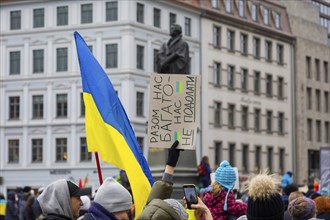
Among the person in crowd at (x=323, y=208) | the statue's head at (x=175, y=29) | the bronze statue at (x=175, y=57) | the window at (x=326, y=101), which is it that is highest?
the window at (x=326, y=101)

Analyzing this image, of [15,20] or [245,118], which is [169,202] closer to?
[15,20]

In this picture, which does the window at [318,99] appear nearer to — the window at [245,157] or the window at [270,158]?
the window at [270,158]

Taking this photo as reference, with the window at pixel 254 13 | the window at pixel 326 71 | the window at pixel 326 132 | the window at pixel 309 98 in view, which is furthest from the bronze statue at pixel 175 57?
the window at pixel 326 71

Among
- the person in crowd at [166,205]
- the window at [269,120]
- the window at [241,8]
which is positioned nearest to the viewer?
the person in crowd at [166,205]

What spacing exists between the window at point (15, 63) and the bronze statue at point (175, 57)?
39.1 meters

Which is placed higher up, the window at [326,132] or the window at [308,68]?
the window at [308,68]

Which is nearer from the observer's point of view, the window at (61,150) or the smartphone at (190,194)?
the smartphone at (190,194)

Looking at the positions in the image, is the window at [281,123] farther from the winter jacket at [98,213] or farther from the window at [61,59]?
the winter jacket at [98,213]

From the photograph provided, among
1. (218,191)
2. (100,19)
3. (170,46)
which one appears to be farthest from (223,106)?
(218,191)

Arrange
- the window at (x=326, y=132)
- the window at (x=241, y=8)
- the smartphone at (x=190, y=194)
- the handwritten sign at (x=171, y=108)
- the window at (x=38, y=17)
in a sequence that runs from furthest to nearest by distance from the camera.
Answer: the window at (x=326, y=132), the window at (x=241, y=8), the window at (x=38, y=17), the handwritten sign at (x=171, y=108), the smartphone at (x=190, y=194)

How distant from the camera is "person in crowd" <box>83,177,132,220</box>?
5453 millimetres

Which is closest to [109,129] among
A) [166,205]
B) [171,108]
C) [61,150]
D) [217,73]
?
[171,108]

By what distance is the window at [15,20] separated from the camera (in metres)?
56.3

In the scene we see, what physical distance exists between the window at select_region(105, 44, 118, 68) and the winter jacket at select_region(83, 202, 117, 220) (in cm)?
4781
